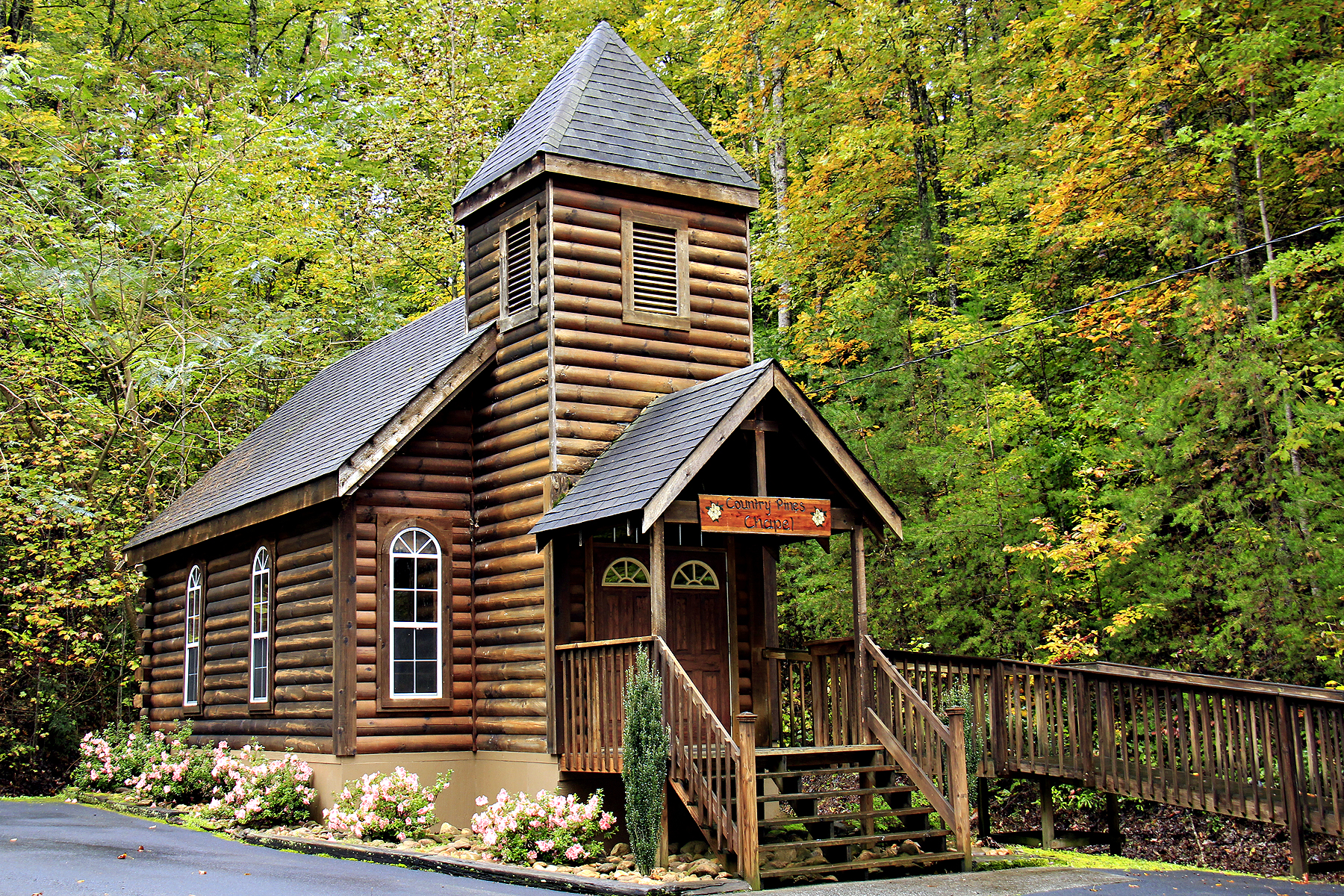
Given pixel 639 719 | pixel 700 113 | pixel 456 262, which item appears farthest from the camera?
pixel 700 113

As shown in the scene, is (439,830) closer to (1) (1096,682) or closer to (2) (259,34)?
(1) (1096,682)

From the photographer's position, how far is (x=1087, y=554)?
56.0 feet

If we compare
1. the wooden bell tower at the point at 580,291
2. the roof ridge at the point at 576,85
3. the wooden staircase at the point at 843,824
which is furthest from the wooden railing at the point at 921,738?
the roof ridge at the point at 576,85

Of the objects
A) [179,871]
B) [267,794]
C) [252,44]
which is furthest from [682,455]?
[252,44]

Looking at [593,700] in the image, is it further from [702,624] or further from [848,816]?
[848,816]

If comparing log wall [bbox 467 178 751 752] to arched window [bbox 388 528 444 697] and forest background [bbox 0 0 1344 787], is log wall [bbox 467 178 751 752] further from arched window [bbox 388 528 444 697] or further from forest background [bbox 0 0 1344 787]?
forest background [bbox 0 0 1344 787]

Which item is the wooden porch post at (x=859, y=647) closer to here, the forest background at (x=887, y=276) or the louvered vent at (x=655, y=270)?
the louvered vent at (x=655, y=270)

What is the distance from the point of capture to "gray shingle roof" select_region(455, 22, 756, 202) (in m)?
15.1

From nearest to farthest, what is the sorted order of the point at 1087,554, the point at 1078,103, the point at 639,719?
1. the point at 639,719
2. the point at 1087,554
3. the point at 1078,103

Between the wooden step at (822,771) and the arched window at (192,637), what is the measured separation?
1103 cm

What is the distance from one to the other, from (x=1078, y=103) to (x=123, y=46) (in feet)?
88.9

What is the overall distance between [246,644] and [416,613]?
392 centimetres

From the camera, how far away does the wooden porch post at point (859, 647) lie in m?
13.1

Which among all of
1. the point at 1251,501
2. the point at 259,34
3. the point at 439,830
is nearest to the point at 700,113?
the point at 259,34
